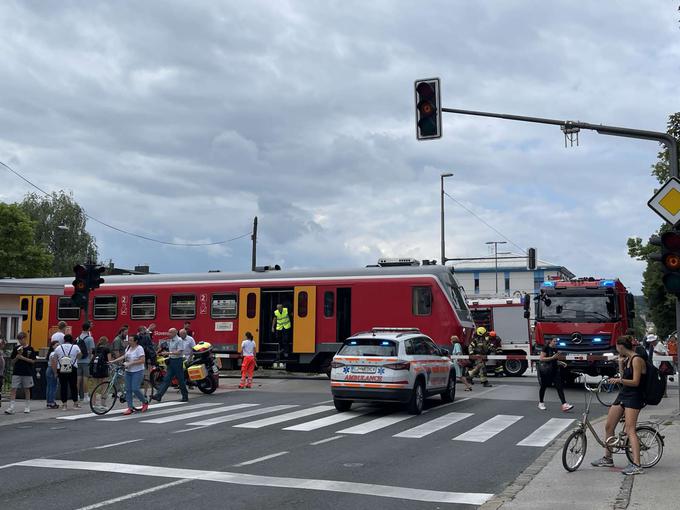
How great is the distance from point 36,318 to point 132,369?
16.7m

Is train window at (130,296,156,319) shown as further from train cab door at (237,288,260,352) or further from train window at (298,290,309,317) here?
train window at (298,290,309,317)

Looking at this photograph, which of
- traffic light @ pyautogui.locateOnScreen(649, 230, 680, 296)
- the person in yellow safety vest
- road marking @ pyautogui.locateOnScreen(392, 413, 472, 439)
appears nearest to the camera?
traffic light @ pyautogui.locateOnScreen(649, 230, 680, 296)

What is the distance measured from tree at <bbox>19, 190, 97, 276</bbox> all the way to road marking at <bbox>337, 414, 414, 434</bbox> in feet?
185

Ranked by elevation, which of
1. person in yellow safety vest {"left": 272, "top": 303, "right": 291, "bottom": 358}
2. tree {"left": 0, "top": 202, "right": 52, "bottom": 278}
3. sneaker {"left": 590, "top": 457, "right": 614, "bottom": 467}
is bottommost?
sneaker {"left": 590, "top": 457, "right": 614, "bottom": 467}

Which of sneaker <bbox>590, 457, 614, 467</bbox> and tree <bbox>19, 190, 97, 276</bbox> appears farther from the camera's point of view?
tree <bbox>19, 190, 97, 276</bbox>

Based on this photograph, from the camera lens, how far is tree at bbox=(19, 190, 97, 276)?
68125 millimetres

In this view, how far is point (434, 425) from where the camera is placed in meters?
15.1

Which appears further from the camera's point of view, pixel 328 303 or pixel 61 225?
pixel 61 225

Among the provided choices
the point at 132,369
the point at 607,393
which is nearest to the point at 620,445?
the point at 132,369

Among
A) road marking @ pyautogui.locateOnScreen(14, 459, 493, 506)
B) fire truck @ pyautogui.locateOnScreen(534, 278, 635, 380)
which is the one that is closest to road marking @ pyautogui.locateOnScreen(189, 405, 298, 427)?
road marking @ pyautogui.locateOnScreen(14, 459, 493, 506)

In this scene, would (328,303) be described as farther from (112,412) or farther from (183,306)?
(112,412)

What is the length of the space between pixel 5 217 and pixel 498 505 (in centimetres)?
5878

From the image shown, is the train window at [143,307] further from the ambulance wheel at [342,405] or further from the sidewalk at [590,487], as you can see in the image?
the sidewalk at [590,487]

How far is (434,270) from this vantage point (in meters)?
26.4
